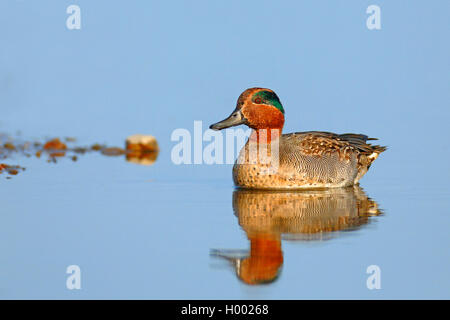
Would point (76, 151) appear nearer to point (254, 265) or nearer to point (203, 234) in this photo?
point (203, 234)

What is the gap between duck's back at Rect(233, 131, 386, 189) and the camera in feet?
34.7

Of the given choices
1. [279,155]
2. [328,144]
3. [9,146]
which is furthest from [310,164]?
[9,146]

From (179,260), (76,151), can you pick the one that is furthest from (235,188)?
(76,151)

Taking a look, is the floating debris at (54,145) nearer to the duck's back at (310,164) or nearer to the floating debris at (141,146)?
the floating debris at (141,146)

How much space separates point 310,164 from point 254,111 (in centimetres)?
105

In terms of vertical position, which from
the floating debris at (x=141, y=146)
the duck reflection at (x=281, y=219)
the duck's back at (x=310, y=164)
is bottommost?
the duck reflection at (x=281, y=219)

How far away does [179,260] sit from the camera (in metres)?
6.58

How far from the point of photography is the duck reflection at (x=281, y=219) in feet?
21.4

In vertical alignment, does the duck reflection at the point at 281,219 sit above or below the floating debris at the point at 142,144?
below

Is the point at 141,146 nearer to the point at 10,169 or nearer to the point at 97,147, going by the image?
the point at 97,147

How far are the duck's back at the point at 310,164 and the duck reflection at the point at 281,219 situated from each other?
0.45 ft

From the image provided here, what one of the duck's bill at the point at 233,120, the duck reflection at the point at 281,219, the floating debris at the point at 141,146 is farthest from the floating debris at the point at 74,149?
the duck reflection at the point at 281,219

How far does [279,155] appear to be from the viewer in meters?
10.8

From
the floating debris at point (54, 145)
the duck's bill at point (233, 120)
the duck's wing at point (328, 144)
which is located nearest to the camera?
the duck's bill at point (233, 120)
